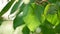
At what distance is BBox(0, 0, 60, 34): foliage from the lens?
1.83ft

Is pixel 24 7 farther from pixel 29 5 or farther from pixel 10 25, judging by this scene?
pixel 10 25

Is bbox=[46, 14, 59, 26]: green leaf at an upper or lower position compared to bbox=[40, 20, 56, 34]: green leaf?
upper

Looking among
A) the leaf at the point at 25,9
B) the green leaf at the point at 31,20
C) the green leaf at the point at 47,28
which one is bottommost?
the green leaf at the point at 47,28

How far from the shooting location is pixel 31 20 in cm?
56

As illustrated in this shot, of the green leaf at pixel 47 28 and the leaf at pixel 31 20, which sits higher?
the leaf at pixel 31 20

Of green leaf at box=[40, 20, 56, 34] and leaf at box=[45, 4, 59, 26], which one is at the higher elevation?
leaf at box=[45, 4, 59, 26]

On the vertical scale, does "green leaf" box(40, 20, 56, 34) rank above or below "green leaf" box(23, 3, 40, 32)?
below

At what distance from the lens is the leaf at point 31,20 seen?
0.55 m

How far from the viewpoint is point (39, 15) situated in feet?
1.81

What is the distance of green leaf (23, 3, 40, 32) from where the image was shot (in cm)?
55

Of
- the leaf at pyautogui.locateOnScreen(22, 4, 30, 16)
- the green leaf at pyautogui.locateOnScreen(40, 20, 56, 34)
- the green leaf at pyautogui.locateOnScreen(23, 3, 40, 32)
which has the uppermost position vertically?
the leaf at pyautogui.locateOnScreen(22, 4, 30, 16)

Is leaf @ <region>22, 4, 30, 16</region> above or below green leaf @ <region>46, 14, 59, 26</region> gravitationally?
above

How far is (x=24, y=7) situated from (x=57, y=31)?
6.6 inches

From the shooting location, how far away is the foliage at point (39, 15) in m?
0.56
